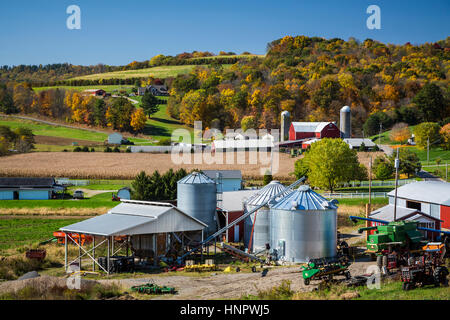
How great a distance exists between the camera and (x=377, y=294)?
875 inches

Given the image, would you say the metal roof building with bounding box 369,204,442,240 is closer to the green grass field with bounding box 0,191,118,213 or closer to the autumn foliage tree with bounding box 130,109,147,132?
the green grass field with bounding box 0,191,118,213

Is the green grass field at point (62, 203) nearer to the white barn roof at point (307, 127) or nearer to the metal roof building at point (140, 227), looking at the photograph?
the metal roof building at point (140, 227)

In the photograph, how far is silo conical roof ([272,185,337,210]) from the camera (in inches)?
1259

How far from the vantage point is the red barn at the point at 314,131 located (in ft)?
298

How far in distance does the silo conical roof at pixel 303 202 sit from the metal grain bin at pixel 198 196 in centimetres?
643

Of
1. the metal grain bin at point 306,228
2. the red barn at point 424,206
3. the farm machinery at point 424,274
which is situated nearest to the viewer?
the farm machinery at point 424,274

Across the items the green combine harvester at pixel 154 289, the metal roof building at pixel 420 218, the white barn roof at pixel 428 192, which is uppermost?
the white barn roof at pixel 428 192

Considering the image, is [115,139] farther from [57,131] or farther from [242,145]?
[242,145]

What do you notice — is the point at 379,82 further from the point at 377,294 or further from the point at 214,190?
the point at 377,294

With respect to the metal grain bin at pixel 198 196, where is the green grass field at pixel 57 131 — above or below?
above

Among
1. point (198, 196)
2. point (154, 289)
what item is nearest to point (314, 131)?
point (198, 196)

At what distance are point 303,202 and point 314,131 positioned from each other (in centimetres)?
6286

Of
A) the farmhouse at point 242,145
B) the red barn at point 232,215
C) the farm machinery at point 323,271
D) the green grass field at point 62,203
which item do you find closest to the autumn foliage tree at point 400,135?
the farmhouse at point 242,145
